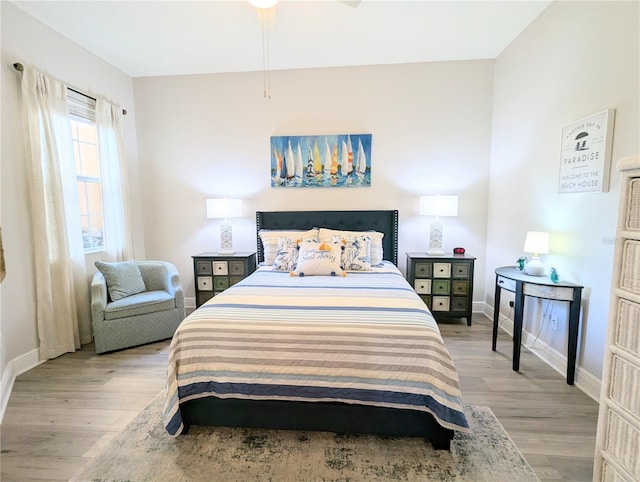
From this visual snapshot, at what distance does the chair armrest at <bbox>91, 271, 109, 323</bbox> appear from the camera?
2822mm

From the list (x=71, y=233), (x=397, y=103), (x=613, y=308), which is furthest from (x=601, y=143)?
(x=71, y=233)

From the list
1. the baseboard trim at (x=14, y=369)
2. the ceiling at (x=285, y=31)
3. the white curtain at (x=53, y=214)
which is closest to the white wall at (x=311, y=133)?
the ceiling at (x=285, y=31)

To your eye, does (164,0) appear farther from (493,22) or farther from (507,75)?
(507,75)

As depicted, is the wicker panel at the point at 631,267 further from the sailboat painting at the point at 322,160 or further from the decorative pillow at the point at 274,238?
the sailboat painting at the point at 322,160

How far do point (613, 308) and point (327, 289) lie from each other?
163 cm

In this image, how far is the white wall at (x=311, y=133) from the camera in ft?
12.1

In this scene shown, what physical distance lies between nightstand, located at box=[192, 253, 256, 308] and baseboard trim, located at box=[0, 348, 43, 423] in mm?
1527

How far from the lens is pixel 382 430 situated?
5.55ft

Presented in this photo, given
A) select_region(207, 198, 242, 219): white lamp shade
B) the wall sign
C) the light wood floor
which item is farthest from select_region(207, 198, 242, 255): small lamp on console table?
the wall sign

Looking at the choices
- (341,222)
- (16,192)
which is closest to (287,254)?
(341,222)

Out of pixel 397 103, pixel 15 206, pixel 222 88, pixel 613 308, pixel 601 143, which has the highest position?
pixel 222 88

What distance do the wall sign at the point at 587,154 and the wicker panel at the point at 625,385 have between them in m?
1.46

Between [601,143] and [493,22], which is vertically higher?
[493,22]

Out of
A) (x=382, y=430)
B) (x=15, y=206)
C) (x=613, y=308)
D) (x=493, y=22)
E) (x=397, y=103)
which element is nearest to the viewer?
(x=613, y=308)
